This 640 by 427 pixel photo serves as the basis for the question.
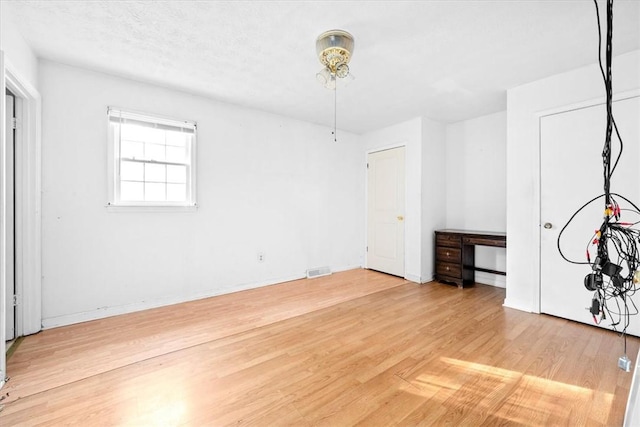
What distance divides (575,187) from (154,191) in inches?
176

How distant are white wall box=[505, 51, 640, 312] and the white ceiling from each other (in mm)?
167

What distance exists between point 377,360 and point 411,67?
2.70 m

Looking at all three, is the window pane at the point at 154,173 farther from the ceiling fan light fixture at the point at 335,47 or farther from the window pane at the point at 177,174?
the ceiling fan light fixture at the point at 335,47

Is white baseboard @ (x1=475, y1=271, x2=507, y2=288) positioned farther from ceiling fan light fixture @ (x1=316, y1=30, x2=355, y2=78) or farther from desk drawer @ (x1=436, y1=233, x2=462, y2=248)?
ceiling fan light fixture @ (x1=316, y1=30, x2=355, y2=78)

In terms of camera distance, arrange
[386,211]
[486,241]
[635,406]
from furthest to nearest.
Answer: [386,211], [486,241], [635,406]

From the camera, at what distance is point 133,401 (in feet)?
5.60

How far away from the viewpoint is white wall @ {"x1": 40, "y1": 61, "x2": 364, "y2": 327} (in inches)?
108

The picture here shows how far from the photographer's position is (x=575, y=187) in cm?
277

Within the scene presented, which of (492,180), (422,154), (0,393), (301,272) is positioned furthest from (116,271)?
(492,180)

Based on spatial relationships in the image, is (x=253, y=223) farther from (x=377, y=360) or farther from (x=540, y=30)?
(x=540, y=30)

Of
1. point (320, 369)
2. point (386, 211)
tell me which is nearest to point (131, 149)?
point (320, 369)

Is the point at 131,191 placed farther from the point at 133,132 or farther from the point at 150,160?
the point at 133,132

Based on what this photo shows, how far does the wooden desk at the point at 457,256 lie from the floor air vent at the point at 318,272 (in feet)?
5.70

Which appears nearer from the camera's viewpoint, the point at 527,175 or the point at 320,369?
the point at 320,369
